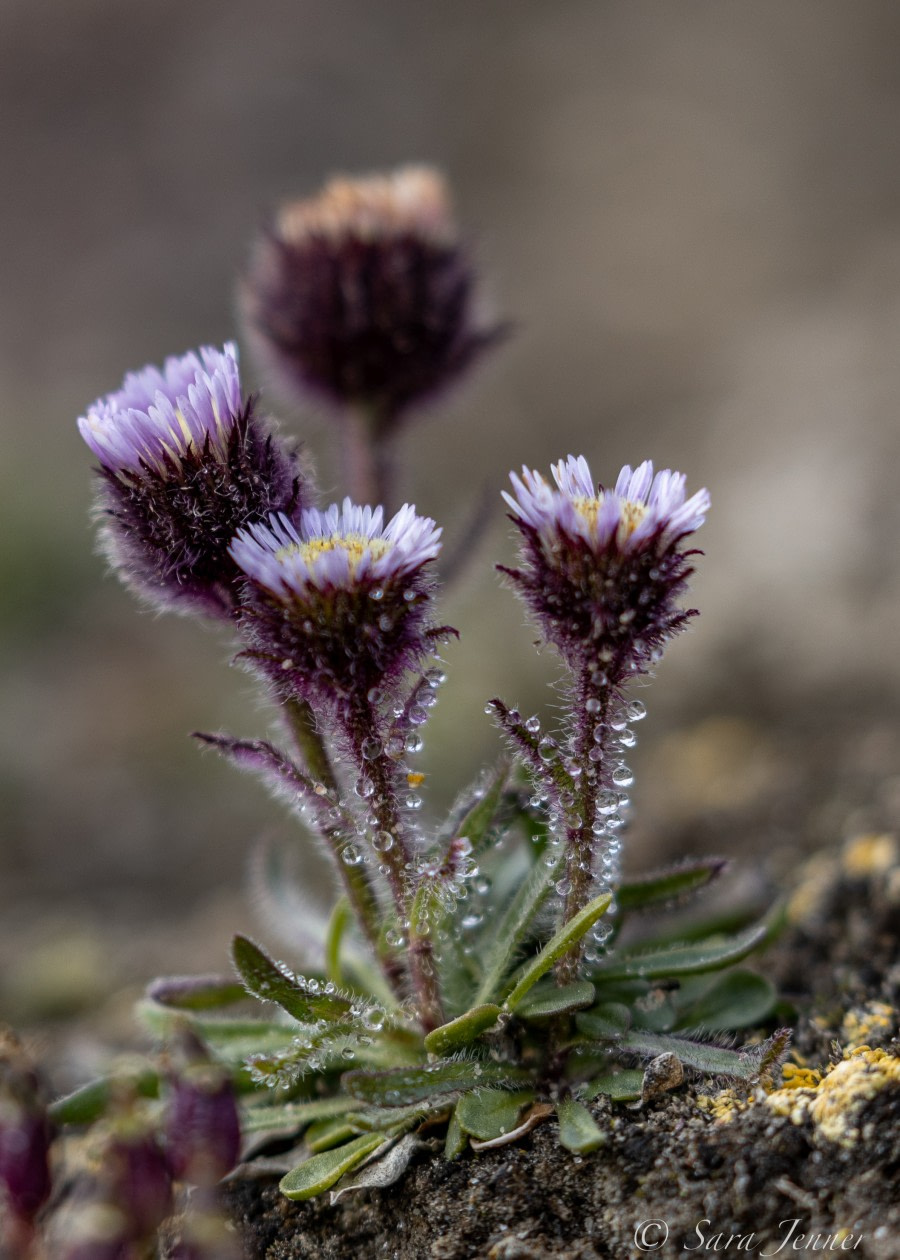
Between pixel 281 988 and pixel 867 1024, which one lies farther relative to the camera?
pixel 867 1024

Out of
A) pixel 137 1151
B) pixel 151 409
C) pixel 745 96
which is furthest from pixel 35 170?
pixel 137 1151

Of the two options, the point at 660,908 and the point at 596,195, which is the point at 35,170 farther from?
the point at 660,908

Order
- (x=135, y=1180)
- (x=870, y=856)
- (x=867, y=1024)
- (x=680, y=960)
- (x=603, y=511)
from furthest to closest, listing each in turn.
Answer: (x=870, y=856) → (x=680, y=960) → (x=867, y=1024) → (x=603, y=511) → (x=135, y=1180)

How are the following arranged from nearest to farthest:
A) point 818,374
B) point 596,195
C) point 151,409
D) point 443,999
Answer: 1. point 151,409
2. point 443,999
3. point 818,374
4. point 596,195

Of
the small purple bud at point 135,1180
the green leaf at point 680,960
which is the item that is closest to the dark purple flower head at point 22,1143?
the small purple bud at point 135,1180

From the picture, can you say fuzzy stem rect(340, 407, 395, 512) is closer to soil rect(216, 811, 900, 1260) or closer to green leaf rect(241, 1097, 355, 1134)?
green leaf rect(241, 1097, 355, 1134)

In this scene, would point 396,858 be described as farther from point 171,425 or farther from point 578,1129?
point 171,425

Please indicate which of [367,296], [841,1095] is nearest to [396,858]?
[841,1095]

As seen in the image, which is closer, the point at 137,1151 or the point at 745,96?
the point at 137,1151
